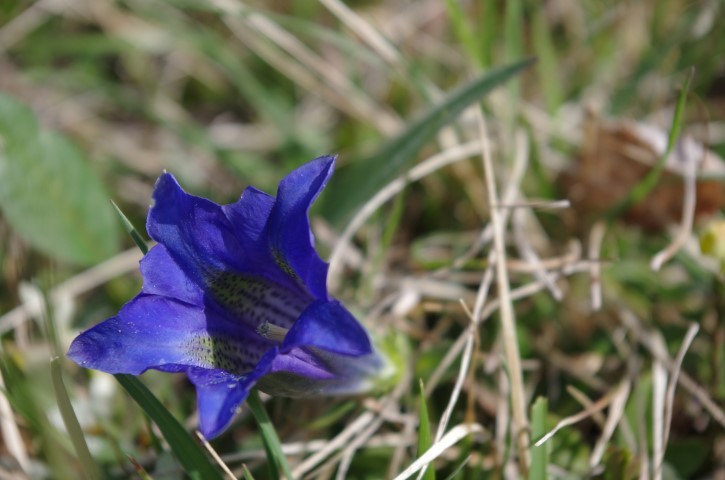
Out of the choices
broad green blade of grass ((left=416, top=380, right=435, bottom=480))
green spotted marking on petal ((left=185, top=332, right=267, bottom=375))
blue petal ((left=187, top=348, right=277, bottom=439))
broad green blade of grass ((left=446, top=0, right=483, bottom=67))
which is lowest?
broad green blade of grass ((left=416, top=380, right=435, bottom=480))

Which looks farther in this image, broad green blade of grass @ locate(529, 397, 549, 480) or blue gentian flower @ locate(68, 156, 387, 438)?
broad green blade of grass @ locate(529, 397, 549, 480)

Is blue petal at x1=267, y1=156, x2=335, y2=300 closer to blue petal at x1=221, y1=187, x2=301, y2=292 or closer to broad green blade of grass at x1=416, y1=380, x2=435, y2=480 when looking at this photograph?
blue petal at x1=221, y1=187, x2=301, y2=292

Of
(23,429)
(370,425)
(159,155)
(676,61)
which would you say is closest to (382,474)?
(370,425)

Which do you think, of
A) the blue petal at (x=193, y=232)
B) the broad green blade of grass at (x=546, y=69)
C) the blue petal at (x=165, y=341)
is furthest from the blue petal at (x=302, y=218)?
the broad green blade of grass at (x=546, y=69)

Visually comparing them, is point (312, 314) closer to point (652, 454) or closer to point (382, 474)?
point (382, 474)

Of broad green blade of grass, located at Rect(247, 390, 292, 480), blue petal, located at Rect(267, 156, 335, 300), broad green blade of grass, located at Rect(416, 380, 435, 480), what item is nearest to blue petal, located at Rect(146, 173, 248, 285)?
blue petal, located at Rect(267, 156, 335, 300)

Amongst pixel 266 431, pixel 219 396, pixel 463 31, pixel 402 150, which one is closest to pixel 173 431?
pixel 266 431

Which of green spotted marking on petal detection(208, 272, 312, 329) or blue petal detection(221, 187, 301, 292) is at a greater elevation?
blue petal detection(221, 187, 301, 292)
